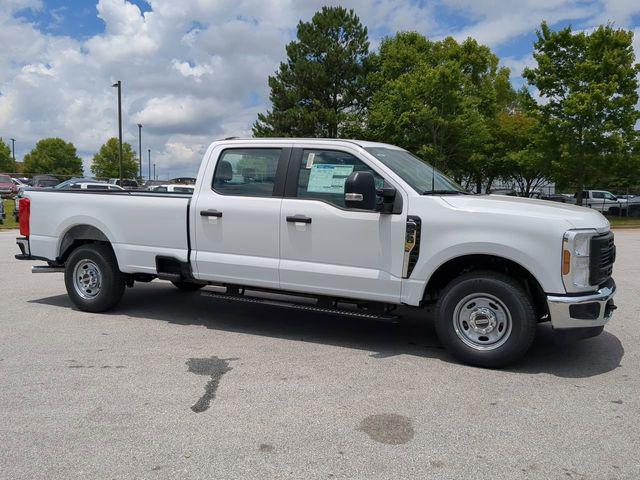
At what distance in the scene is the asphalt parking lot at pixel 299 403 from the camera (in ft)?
10.7

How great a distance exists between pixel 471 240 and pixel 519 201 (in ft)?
2.53

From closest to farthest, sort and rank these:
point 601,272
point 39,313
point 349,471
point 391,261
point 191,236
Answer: point 349,471 < point 601,272 < point 391,261 < point 191,236 < point 39,313

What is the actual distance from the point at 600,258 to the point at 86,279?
5584 millimetres

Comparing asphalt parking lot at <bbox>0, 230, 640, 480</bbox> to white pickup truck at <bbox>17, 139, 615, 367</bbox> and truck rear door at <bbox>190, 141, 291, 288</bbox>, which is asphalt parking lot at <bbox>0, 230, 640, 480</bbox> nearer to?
white pickup truck at <bbox>17, 139, 615, 367</bbox>

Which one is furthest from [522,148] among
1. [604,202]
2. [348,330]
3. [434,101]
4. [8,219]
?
[348,330]

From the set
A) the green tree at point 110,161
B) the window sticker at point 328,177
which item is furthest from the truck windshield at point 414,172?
the green tree at point 110,161

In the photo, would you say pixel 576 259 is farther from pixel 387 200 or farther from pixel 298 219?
pixel 298 219

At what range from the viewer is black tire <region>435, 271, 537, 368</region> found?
473cm

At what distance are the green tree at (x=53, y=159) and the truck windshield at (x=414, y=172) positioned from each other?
11290cm

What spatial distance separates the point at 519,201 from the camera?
5.23 meters

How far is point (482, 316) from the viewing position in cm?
491

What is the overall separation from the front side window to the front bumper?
189 centimetres

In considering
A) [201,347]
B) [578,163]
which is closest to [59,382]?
[201,347]

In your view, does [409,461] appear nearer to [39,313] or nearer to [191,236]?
[191,236]
